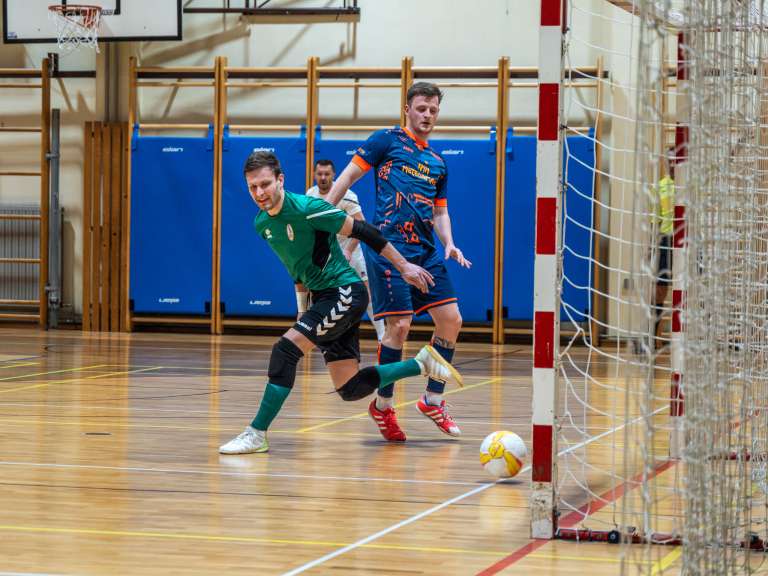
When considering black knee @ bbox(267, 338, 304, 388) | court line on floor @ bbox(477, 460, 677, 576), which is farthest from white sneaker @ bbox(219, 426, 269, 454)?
court line on floor @ bbox(477, 460, 677, 576)

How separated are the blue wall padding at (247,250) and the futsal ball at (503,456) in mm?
9887

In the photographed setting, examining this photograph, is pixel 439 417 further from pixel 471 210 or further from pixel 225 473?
pixel 471 210

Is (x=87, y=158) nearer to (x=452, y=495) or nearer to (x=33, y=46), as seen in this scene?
(x=33, y=46)

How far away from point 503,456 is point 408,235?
5.58 feet

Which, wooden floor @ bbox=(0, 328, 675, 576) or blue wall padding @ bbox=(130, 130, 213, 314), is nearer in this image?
wooden floor @ bbox=(0, 328, 675, 576)

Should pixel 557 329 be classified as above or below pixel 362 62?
below

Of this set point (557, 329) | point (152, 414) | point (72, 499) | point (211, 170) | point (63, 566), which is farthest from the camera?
point (211, 170)

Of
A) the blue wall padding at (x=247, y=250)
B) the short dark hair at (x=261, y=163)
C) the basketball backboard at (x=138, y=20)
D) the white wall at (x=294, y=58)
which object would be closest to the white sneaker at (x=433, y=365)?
the short dark hair at (x=261, y=163)

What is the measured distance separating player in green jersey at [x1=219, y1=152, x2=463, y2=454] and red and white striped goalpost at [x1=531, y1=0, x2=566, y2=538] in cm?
178

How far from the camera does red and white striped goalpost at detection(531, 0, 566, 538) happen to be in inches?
155

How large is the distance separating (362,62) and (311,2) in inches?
39.0

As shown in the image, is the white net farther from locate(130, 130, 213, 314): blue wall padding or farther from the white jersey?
locate(130, 130, 213, 314): blue wall padding

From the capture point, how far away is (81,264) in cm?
1599

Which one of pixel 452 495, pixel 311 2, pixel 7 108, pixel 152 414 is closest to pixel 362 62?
pixel 311 2
